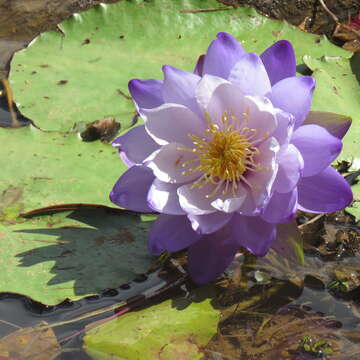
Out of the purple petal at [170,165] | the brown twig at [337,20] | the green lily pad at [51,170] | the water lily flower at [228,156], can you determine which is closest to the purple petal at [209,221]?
the water lily flower at [228,156]

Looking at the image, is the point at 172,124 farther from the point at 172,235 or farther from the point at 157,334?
the point at 157,334

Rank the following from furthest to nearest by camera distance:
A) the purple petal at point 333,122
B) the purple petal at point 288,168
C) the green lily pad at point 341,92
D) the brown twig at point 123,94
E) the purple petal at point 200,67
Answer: the brown twig at point 123,94, the green lily pad at point 341,92, the purple petal at point 200,67, the purple petal at point 333,122, the purple petal at point 288,168

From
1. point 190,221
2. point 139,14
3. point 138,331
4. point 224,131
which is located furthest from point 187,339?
point 139,14

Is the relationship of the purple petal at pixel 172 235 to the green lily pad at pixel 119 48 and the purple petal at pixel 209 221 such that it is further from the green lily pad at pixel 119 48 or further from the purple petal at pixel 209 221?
the green lily pad at pixel 119 48

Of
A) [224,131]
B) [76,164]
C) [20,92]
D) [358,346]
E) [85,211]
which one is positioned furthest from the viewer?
[20,92]

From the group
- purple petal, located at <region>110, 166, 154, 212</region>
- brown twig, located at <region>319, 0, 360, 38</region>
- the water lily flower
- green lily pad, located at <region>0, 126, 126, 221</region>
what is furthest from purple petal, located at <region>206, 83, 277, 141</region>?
brown twig, located at <region>319, 0, 360, 38</region>

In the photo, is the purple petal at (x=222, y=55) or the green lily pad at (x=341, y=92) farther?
the green lily pad at (x=341, y=92)

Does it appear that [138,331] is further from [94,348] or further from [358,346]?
[358,346]
